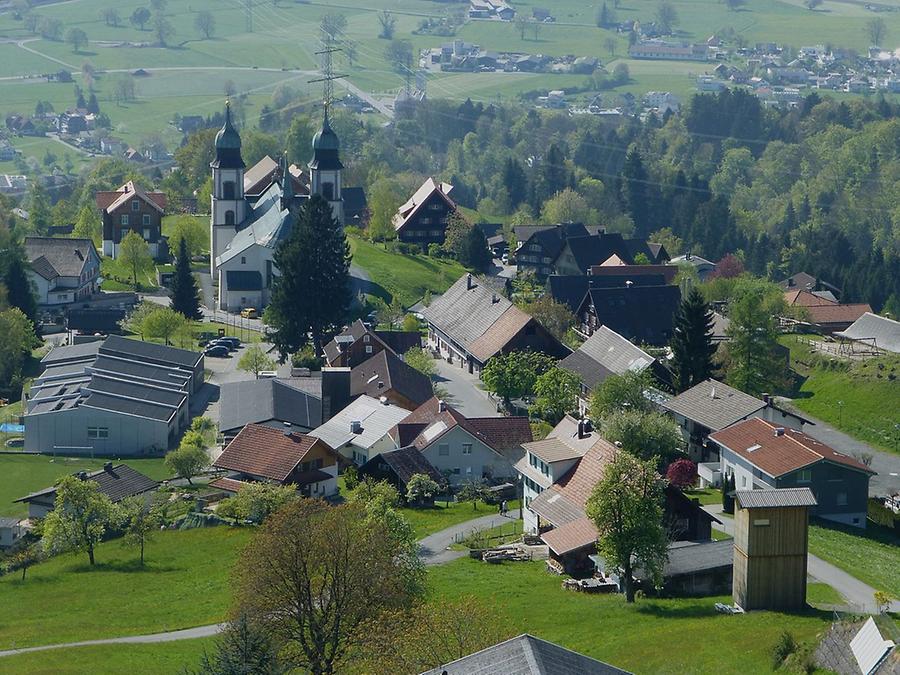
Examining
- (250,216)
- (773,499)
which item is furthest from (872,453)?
(250,216)

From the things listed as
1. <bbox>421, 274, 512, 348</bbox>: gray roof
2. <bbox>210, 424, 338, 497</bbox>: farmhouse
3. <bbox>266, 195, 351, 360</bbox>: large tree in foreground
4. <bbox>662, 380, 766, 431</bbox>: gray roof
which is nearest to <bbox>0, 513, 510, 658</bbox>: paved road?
<bbox>210, 424, 338, 497</bbox>: farmhouse

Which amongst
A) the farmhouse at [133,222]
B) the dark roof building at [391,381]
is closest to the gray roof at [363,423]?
the dark roof building at [391,381]

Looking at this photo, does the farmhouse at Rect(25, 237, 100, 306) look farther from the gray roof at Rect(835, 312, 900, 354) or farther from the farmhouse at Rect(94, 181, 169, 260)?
the gray roof at Rect(835, 312, 900, 354)

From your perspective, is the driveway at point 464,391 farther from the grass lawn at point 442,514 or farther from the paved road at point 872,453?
A: the paved road at point 872,453

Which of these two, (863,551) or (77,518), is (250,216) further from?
(863,551)

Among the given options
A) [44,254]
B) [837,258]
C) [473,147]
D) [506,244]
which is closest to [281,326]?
[44,254]

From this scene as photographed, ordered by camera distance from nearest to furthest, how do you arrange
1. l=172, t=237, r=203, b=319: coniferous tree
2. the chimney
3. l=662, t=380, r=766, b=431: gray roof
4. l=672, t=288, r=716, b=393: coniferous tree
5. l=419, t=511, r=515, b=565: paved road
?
l=419, t=511, r=515, b=565: paved road < l=662, t=380, r=766, b=431: gray roof < l=672, t=288, r=716, b=393: coniferous tree < the chimney < l=172, t=237, r=203, b=319: coniferous tree

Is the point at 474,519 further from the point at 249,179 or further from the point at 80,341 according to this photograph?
the point at 249,179
